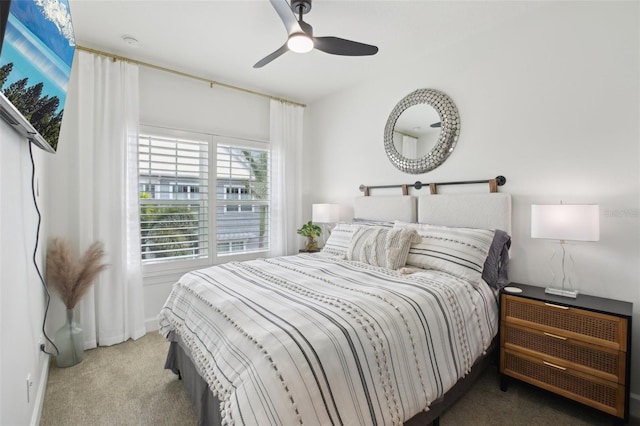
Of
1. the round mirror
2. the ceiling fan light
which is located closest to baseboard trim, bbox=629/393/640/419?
the round mirror

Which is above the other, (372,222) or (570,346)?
(372,222)

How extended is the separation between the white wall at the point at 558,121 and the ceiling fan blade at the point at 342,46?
1081 millimetres

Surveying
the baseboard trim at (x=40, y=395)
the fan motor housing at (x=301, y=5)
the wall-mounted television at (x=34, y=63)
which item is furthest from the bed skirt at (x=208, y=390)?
the fan motor housing at (x=301, y=5)

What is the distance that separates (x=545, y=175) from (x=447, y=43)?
4.91ft

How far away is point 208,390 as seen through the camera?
1598mm

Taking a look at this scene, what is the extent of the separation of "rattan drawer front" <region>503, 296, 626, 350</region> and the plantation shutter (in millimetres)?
3121

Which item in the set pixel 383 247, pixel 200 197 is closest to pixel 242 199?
pixel 200 197

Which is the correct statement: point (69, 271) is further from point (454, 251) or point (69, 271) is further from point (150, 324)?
point (454, 251)

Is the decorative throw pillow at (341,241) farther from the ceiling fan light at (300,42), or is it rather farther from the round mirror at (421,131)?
the ceiling fan light at (300,42)

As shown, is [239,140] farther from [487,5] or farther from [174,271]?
[487,5]

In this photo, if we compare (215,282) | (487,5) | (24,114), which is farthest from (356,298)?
(487,5)

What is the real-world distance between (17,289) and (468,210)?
9.92ft

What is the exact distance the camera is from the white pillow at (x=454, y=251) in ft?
7.20

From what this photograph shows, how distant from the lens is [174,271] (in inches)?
134
